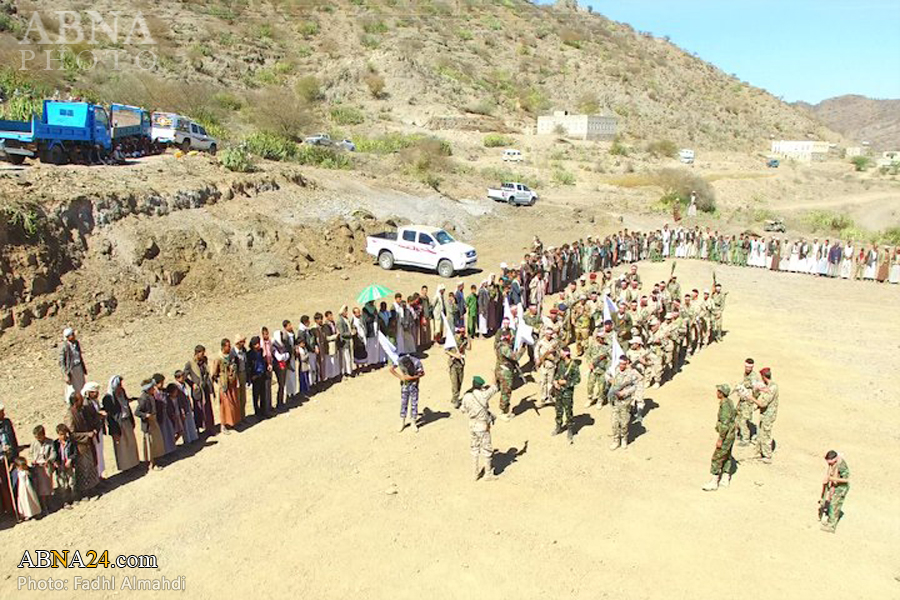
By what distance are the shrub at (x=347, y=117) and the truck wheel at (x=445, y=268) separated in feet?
105

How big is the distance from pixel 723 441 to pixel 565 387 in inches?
98.7

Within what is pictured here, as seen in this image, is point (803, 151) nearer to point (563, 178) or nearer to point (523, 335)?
point (563, 178)

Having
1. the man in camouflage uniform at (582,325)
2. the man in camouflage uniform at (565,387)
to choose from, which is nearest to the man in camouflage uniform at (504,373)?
the man in camouflage uniform at (565,387)

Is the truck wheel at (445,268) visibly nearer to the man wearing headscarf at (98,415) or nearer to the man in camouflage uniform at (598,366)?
the man in camouflage uniform at (598,366)

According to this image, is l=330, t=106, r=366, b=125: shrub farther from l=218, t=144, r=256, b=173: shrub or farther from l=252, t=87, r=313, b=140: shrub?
l=218, t=144, r=256, b=173: shrub

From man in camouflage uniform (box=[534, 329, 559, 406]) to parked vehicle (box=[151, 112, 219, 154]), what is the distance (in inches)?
806

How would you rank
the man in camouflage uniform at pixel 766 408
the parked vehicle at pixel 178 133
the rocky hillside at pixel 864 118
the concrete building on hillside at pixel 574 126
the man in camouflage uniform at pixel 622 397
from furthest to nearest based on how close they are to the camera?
the rocky hillside at pixel 864 118 < the concrete building on hillside at pixel 574 126 < the parked vehicle at pixel 178 133 < the man in camouflage uniform at pixel 622 397 < the man in camouflage uniform at pixel 766 408

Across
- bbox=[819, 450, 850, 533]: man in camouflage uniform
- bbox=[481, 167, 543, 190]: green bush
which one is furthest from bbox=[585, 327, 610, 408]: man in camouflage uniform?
bbox=[481, 167, 543, 190]: green bush

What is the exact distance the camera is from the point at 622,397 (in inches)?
421

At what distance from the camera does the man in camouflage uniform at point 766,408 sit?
34.4ft

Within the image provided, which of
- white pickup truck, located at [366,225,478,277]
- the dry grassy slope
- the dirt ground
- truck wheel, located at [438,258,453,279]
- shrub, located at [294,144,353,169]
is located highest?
the dry grassy slope

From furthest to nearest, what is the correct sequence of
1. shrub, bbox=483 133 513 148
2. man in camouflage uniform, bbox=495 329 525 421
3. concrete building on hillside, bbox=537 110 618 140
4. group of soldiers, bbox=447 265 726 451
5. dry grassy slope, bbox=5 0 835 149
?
concrete building on hillside, bbox=537 110 618 140, dry grassy slope, bbox=5 0 835 149, shrub, bbox=483 133 513 148, man in camouflage uniform, bbox=495 329 525 421, group of soldiers, bbox=447 265 726 451

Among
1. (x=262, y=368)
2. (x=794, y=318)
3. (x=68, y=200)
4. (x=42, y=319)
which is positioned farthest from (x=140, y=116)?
(x=794, y=318)

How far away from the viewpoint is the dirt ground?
781 cm
